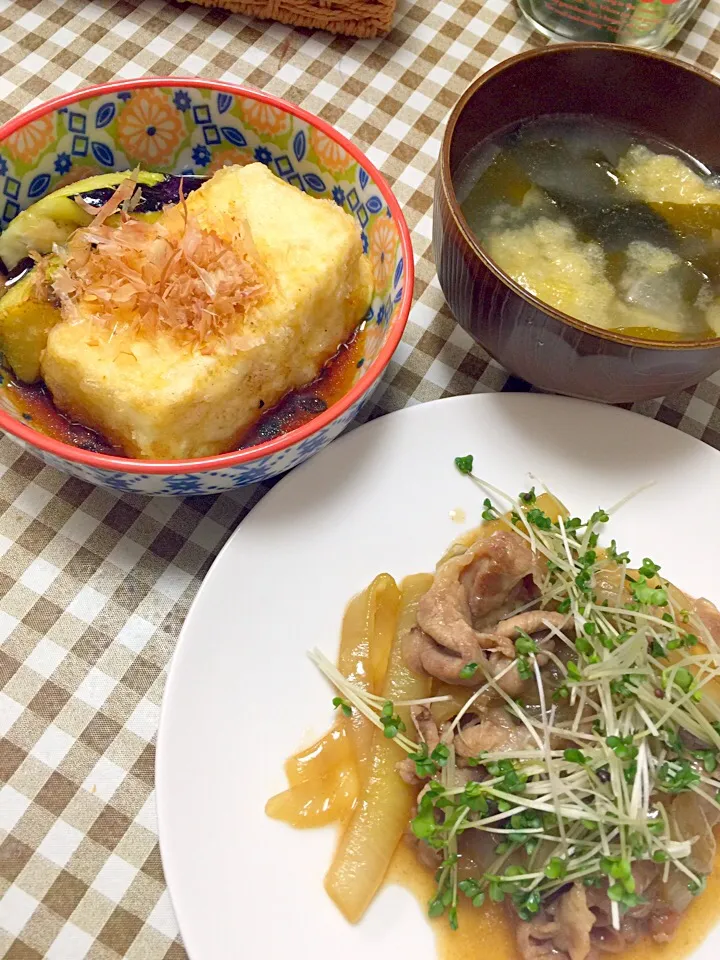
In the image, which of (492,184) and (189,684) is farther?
(492,184)

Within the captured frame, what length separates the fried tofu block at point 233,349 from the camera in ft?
4.20

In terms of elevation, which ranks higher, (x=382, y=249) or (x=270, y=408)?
(x=382, y=249)

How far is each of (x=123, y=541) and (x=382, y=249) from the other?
30.7 inches

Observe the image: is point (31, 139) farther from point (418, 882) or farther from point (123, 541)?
point (418, 882)

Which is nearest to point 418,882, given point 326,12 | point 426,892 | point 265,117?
point 426,892

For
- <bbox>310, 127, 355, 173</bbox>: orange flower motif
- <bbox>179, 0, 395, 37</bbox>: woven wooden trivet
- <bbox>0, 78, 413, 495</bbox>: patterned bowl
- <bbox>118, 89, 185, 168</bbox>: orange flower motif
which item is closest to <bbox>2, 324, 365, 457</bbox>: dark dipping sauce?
<bbox>0, 78, 413, 495</bbox>: patterned bowl

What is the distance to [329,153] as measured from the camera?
1.55m

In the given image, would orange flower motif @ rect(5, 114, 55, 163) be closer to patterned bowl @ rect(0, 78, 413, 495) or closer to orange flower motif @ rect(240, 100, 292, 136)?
patterned bowl @ rect(0, 78, 413, 495)

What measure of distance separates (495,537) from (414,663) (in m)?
0.28

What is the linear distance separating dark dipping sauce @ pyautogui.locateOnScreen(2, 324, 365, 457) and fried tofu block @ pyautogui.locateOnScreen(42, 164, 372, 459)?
0.02 metres

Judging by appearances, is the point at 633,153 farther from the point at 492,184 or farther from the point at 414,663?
the point at 414,663

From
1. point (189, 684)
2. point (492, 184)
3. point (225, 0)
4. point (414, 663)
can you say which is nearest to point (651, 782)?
point (414, 663)

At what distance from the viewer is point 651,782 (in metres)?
1.29

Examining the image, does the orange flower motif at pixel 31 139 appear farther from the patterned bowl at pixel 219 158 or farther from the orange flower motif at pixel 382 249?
the orange flower motif at pixel 382 249
